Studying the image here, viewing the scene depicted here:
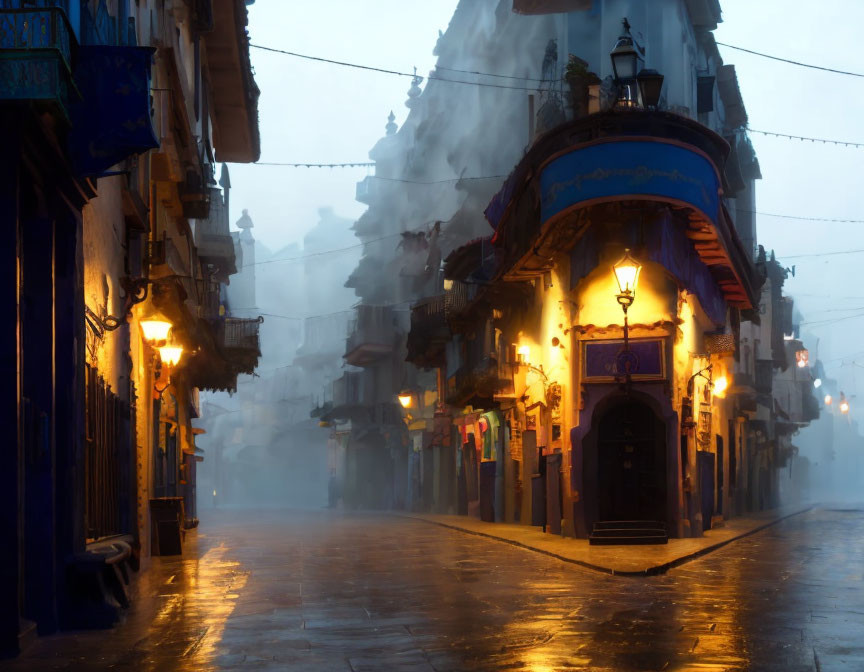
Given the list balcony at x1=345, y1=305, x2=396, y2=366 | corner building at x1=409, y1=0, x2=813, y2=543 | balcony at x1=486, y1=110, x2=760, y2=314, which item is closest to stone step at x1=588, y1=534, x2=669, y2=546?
corner building at x1=409, y1=0, x2=813, y2=543

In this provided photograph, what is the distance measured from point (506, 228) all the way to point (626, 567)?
14679 mm

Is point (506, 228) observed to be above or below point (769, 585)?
above

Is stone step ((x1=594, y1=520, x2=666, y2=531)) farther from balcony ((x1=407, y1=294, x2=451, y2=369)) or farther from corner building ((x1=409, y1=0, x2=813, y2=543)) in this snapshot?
balcony ((x1=407, y1=294, x2=451, y2=369))

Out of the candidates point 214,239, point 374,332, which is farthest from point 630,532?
point 374,332

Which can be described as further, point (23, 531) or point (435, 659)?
point (23, 531)

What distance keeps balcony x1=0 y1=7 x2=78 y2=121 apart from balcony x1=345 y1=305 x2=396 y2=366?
49.4 metres

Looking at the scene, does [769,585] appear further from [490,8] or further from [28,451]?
[490,8]

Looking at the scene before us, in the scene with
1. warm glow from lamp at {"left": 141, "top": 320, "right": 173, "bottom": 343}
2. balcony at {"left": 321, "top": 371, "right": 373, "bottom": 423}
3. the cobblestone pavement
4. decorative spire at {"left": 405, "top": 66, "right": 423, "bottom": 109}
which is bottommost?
the cobblestone pavement

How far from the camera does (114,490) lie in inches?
637

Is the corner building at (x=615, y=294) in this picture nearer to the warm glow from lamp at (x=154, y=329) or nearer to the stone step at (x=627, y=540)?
the stone step at (x=627, y=540)

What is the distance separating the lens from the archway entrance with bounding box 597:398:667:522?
25.3 m

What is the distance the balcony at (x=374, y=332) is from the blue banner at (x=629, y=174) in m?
34.1

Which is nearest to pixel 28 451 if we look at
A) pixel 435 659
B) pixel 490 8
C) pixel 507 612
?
pixel 435 659

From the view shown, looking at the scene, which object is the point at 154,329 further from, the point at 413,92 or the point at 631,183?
the point at 413,92
